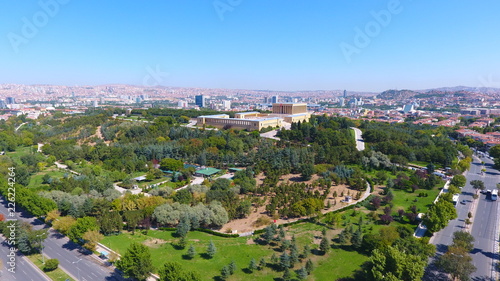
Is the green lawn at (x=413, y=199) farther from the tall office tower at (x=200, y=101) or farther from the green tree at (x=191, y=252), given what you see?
the tall office tower at (x=200, y=101)

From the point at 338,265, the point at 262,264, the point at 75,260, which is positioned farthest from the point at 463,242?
the point at 75,260

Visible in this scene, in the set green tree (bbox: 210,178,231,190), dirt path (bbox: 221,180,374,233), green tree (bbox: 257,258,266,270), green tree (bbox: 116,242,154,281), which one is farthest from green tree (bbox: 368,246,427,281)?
green tree (bbox: 210,178,231,190)

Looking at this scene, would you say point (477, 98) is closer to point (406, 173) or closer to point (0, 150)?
point (406, 173)

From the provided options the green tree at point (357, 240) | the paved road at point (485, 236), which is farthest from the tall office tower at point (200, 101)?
the green tree at point (357, 240)

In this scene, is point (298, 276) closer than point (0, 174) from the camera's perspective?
Yes

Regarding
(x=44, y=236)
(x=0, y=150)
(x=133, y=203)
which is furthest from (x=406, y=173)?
(x=0, y=150)

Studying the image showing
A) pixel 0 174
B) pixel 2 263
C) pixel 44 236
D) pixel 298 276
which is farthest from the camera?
pixel 0 174

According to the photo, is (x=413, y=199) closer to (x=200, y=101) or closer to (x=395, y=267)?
(x=395, y=267)
